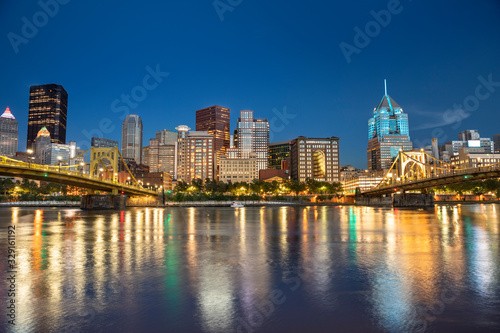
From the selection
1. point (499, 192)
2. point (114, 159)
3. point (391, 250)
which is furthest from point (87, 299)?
point (499, 192)

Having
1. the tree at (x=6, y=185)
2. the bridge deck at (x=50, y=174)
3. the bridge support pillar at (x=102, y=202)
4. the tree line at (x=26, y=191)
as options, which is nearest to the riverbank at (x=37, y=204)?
the tree line at (x=26, y=191)

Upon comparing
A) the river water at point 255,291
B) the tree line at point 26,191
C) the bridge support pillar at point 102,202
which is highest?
the tree line at point 26,191

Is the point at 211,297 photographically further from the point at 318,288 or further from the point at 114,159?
the point at 114,159

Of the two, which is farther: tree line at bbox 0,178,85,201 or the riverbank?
tree line at bbox 0,178,85,201

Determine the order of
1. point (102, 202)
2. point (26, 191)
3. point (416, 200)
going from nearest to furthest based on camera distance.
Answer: point (102, 202) < point (416, 200) < point (26, 191)

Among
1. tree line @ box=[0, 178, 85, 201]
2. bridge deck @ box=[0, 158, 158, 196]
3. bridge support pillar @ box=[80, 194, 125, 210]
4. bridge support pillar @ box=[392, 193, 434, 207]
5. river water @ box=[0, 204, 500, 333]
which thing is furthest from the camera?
tree line @ box=[0, 178, 85, 201]

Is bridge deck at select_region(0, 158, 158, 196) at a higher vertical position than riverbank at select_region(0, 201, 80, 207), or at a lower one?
higher

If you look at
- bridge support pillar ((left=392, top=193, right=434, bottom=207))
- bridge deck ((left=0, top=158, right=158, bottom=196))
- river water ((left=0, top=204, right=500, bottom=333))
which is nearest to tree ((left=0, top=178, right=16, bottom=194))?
bridge deck ((left=0, top=158, right=158, bottom=196))

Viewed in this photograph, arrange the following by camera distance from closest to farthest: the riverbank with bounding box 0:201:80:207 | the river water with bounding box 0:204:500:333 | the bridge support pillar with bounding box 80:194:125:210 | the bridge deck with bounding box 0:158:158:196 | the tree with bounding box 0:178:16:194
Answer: the river water with bounding box 0:204:500:333, the bridge deck with bounding box 0:158:158:196, the bridge support pillar with bounding box 80:194:125:210, the riverbank with bounding box 0:201:80:207, the tree with bounding box 0:178:16:194

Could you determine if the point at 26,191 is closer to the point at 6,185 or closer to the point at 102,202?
the point at 6,185

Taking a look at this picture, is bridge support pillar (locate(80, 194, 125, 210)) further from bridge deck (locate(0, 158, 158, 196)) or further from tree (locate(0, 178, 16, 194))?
tree (locate(0, 178, 16, 194))

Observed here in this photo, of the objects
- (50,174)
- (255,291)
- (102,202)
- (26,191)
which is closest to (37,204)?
(26,191)

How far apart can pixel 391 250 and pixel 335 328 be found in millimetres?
11140

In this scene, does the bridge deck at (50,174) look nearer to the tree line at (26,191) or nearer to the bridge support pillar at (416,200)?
the tree line at (26,191)
